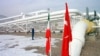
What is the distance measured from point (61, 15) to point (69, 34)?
26421 mm

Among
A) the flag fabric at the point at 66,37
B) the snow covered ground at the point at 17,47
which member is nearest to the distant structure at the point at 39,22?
the snow covered ground at the point at 17,47

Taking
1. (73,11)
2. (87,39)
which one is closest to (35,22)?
(73,11)

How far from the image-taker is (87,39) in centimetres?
1736

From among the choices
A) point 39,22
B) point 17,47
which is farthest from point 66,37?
point 39,22

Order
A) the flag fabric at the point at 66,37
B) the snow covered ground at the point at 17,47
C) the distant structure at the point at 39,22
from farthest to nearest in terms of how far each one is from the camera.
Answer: the distant structure at the point at 39,22 < the snow covered ground at the point at 17,47 < the flag fabric at the point at 66,37

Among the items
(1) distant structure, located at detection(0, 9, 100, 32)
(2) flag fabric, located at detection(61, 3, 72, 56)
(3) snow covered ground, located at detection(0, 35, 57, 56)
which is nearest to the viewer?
(2) flag fabric, located at detection(61, 3, 72, 56)

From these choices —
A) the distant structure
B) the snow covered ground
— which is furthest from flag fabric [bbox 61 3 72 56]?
the distant structure

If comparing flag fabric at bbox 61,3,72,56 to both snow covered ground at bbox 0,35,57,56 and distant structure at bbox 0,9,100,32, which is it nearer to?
snow covered ground at bbox 0,35,57,56

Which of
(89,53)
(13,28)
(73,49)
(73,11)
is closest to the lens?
(73,49)

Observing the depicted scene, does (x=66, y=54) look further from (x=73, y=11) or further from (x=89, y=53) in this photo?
(x=73, y=11)

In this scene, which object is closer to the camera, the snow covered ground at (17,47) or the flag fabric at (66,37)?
the flag fabric at (66,37)

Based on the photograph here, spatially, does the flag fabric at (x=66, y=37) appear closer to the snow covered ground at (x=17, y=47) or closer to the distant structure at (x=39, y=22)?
the snow covered ground at (x=17, y=47)

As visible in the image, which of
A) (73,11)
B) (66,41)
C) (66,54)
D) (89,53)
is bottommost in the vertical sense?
(89,53)

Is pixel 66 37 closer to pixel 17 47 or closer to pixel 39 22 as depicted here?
pixel 17 47
